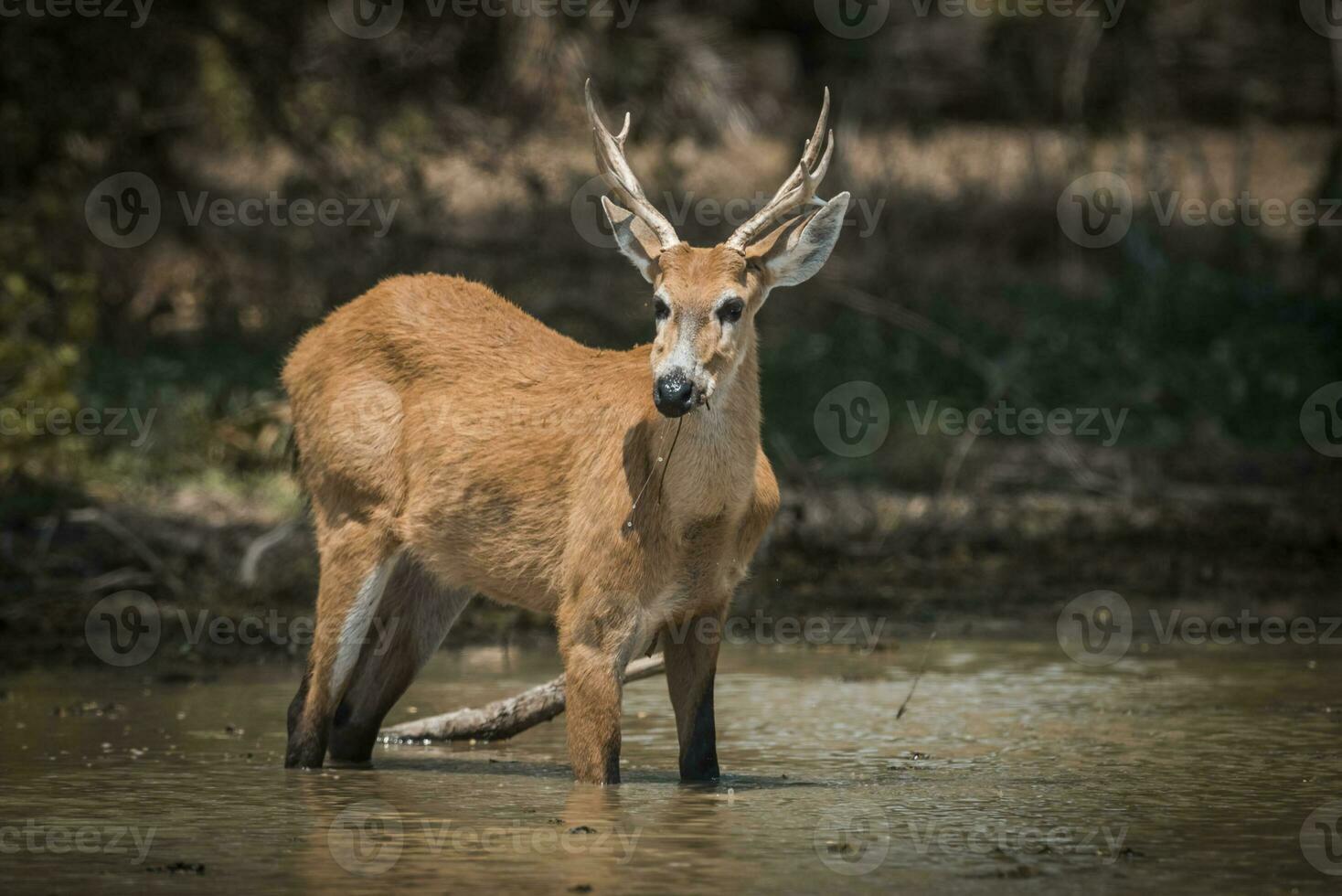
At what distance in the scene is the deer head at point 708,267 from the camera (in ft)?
25.4

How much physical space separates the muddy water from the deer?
1.46 feet

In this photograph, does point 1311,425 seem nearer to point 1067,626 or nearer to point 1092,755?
point 1067,626

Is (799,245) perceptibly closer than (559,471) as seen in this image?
Yes

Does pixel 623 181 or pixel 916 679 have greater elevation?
pixel 623 181

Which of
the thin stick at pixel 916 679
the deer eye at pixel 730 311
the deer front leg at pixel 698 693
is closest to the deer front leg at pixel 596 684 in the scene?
the deer front leg at pixel 698 693

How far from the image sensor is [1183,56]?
2709 cm

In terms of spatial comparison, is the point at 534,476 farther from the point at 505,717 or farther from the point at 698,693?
the point at 505,717

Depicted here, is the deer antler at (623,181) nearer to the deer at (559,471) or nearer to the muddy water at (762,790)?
the deer at (559,471)

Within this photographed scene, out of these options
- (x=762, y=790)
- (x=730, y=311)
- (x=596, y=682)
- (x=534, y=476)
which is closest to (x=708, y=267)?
(x=730, y=311)

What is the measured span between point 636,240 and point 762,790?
2.18 m

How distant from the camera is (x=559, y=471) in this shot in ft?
28.4

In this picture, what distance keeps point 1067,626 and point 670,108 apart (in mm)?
5187

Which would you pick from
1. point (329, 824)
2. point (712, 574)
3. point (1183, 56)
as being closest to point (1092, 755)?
point (712, 574)

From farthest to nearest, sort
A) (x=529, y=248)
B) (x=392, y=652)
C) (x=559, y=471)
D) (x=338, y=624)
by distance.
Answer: (x=529, y=248) → (x=392, y=652) → (x=338, y=624) → (x=559, y=471)
